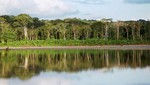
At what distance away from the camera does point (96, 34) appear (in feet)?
253

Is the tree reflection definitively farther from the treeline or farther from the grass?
the treeline

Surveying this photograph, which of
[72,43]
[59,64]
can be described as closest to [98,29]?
[72,43]

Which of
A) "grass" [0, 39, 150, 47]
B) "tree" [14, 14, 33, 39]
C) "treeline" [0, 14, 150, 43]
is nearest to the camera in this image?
"grass" [0, 39, 150, 47]

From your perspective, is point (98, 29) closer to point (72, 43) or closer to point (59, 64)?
point (72, 43)

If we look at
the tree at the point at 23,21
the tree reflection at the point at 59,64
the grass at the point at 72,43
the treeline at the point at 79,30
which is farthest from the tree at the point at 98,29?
the tree reflection at the point at 59,64

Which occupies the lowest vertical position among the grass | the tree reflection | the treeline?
the grass

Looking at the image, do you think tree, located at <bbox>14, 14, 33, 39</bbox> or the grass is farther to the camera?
tree, located at <bbox>14, 14, 33, 39</bbox>

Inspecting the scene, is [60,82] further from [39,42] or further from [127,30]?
[127,30]

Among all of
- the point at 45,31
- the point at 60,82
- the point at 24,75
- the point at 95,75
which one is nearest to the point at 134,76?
the point at 95,75

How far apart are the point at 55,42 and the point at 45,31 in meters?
12.9

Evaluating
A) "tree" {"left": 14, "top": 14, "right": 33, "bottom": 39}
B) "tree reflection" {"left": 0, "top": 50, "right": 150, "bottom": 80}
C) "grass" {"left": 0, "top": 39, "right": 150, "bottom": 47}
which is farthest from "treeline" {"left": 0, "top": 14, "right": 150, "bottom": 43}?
"tree reflection" {"left": 0, "top": 50, "right": 150, "bottom": 80}

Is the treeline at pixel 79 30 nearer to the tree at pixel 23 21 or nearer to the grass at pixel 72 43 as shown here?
the tree at pixel 23 21

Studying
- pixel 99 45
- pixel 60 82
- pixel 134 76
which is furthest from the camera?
pixel 99 45

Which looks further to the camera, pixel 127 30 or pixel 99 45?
pixel 127 30
